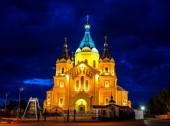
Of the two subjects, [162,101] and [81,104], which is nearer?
[162,101]

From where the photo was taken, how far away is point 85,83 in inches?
3406

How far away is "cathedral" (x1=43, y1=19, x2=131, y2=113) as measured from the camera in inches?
3317

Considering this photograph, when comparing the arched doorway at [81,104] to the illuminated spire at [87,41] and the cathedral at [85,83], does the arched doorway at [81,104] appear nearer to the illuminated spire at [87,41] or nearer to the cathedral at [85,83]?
the cathedral at [85,83]

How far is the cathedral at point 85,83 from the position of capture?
8425 cm

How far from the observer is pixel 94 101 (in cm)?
8444

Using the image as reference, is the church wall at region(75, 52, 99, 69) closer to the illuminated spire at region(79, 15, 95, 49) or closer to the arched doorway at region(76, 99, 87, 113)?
the illuminated spire at region(79, 15, 95, 49)

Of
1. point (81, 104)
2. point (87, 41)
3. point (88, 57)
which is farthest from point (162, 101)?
point (87, 41)

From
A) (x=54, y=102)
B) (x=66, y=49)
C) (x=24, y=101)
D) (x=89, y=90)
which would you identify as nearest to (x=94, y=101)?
(x=89, y=90)

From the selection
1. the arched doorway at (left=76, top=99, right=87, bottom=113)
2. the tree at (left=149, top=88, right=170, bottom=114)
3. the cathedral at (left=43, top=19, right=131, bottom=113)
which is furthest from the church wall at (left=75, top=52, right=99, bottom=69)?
the tree at (left=149, top=88, right=170, bottom=114)

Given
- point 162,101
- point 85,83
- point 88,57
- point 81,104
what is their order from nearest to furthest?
point 162,101, point 81,104, point 85,83, point 88,57

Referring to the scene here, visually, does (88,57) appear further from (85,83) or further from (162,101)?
(162,101)

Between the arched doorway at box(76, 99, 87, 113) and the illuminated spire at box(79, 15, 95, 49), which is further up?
the illuminated spire at box(79, 15, 95, 49)

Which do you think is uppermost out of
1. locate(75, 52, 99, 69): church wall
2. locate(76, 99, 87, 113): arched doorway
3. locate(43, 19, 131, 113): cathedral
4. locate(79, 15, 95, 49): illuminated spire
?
locate(79, 15, 95, 49): illuminated spire

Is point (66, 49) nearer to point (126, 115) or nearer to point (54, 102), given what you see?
point (54, 102)
